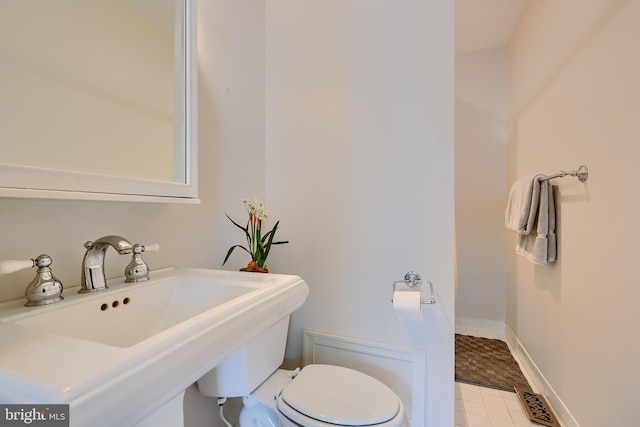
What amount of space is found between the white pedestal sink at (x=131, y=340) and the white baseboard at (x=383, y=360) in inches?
29.5

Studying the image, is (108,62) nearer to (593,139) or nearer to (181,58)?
(181,58)

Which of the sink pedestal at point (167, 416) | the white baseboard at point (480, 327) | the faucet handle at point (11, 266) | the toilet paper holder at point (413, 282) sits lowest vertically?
the white baseboard at point (480, 327)

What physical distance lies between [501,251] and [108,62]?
3.23 m

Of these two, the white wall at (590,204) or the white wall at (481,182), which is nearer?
the white wall at (590,204)

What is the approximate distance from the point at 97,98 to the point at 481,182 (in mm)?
3043

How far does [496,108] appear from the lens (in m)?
2.81

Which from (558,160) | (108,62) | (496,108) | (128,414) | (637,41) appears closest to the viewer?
(128,414)

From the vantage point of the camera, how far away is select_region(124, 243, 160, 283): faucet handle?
0.85m

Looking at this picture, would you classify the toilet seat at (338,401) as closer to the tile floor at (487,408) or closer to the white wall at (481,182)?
the tile floor at (487,408)

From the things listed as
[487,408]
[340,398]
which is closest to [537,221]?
[487,408]

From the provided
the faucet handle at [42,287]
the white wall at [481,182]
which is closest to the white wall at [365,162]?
the faucet handle at [42,287]

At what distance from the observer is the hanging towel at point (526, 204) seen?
1.81 meters

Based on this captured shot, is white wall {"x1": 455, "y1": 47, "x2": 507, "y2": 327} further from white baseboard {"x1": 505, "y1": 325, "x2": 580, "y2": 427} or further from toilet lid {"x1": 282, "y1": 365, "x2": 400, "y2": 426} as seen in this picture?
toilet lid {"x1": 282, "y1": 365, "x2": 400, "y2": 426}

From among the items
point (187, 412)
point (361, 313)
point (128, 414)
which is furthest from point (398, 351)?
point (128, 414)
